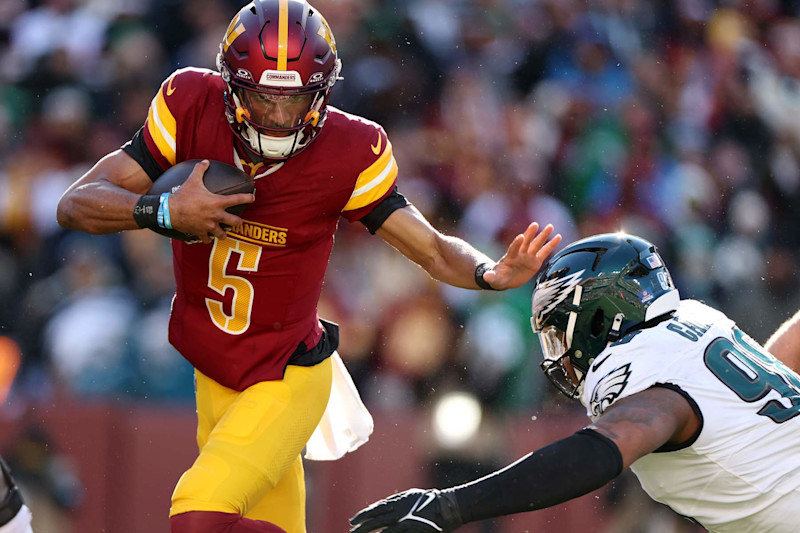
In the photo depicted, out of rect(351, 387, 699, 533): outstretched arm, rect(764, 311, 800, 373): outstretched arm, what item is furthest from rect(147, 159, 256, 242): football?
rect(764, 311, 800, 373): outstretched arm

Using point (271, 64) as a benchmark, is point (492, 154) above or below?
below

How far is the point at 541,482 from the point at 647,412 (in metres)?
0.38

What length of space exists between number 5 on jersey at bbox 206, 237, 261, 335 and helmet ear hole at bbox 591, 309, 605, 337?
51.9 inches

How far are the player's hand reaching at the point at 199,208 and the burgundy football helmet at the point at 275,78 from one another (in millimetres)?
245

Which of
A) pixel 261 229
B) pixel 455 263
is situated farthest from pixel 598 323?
pixel 261 229

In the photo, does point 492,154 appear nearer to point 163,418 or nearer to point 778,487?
point 163,418

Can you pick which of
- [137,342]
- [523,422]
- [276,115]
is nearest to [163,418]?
[137,342]

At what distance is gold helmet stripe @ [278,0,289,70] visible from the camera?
12.5 ft

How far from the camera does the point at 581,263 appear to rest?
3340mm

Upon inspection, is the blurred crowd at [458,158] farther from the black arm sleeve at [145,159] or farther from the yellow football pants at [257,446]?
the black arm sleeve at [145,159]

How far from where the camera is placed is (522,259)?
3963 millimetres

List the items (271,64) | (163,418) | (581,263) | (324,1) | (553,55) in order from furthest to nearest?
(553,55) < (324,1) < (163,418) < (271,64) < (581,263)

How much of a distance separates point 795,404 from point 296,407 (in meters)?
1.73

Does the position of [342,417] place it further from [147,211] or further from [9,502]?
[9,502]
